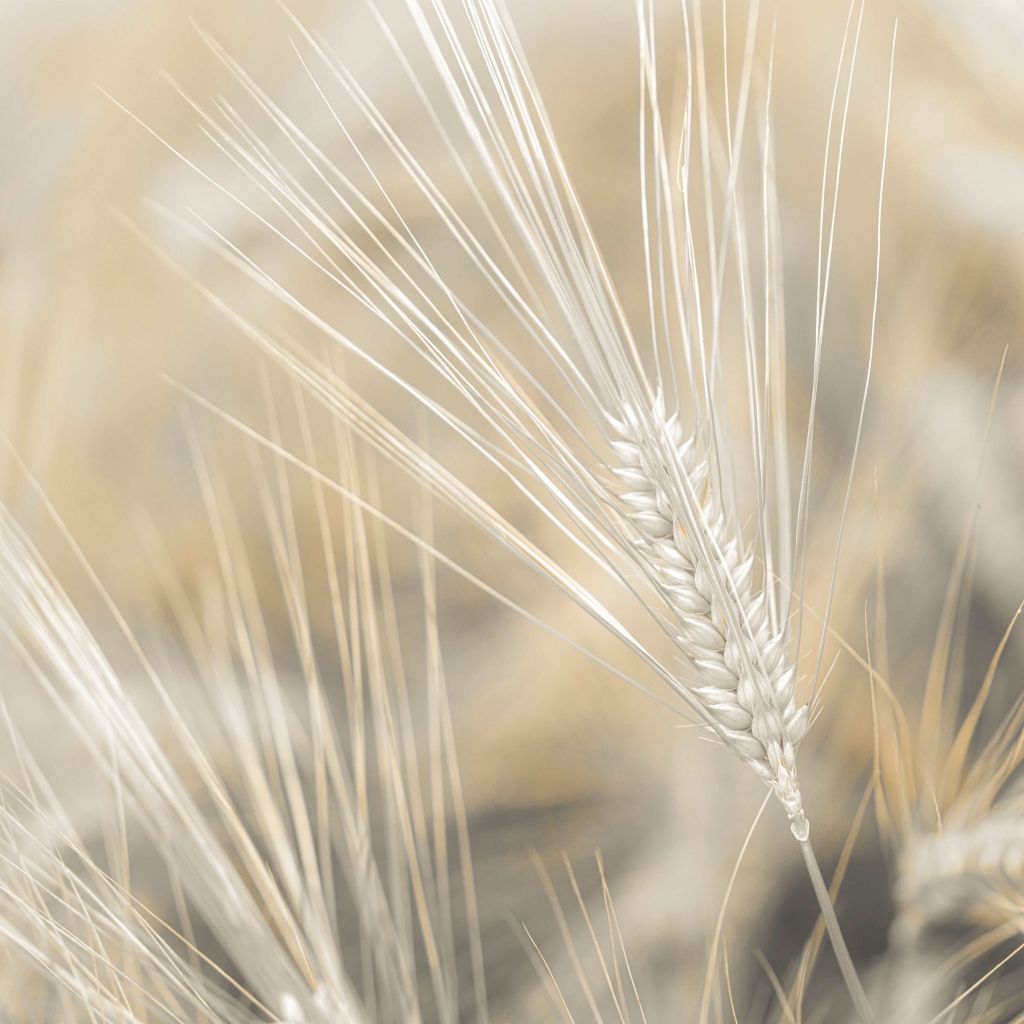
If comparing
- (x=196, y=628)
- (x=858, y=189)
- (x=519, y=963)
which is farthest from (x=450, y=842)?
(x=858, y=189)

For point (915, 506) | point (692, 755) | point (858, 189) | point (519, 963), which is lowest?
point (519, 963)

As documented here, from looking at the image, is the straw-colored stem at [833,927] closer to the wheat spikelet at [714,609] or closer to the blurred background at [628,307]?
the wheat spikelet at [714,609]

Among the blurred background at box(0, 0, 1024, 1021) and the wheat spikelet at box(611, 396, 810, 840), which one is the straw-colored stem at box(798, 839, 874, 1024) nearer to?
the wheat spikelet at box(611, 396, 810, 840)

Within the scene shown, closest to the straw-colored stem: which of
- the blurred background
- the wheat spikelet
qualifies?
the wheat spikelet

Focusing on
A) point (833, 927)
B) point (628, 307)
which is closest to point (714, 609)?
point (833, 927)

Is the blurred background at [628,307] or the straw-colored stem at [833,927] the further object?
the blurred background at [628,307]

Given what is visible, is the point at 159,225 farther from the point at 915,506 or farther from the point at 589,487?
the point at 915,506

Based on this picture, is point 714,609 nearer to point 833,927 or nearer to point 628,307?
point 833,927

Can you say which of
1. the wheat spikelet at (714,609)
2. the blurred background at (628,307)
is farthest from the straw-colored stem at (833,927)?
the blurred background at (628,307)

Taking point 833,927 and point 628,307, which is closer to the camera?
point 833,927
